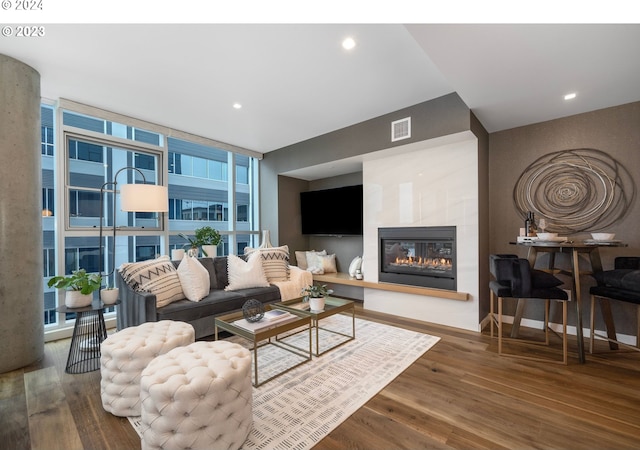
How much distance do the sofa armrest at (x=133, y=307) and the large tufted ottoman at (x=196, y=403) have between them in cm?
115

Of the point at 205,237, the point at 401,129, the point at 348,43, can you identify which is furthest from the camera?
the point at 205,237

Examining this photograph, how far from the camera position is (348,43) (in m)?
2.20

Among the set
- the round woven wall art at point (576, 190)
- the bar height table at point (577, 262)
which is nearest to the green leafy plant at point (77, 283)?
the bar height table at point (577, 262)

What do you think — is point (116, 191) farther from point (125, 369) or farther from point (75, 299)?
point (125, 369)

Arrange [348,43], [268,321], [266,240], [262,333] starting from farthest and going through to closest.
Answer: [266,240] → [268,321] → [348,43] → [262,333]

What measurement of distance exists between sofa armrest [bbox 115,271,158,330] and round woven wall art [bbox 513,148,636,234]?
13.7 feet

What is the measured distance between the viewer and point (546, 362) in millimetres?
2424

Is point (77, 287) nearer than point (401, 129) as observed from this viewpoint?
Yes

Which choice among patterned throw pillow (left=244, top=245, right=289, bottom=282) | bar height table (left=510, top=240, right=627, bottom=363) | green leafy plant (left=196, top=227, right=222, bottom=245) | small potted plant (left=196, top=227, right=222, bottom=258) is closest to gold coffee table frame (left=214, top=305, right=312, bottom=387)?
patterned throw pillow (left=244, top=245, right=289, bottom=282)

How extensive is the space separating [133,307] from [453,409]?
2812mm

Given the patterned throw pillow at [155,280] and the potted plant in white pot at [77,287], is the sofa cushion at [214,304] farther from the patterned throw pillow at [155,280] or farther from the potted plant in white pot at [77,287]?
the potted plant in white pot at [77,287]

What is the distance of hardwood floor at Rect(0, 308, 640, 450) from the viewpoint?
5.09ft

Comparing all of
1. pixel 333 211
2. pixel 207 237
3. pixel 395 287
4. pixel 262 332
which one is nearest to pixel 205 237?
pixel 207 237

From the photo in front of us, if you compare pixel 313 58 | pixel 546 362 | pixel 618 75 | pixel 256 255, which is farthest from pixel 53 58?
pixel 546 362
